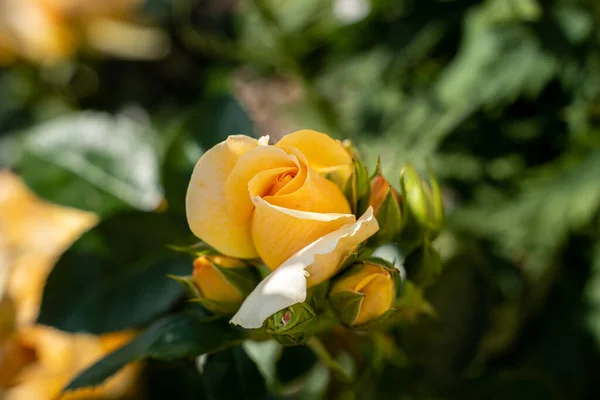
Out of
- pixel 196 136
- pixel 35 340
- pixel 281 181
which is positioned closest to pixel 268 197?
pixel 281 181

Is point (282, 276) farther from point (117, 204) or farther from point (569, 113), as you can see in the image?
point (569, 113)

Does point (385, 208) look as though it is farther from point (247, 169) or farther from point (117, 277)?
point (117, 277)

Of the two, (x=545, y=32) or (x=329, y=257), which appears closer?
(x=329, y=257)

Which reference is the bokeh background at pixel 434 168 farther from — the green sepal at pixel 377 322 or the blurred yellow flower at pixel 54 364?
the green sepal at pixel 377 322

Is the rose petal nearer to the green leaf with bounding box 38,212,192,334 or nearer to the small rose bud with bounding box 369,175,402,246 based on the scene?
the small rose bud with bounding box 369,175,402,246

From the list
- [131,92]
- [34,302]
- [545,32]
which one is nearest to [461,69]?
[545,32]

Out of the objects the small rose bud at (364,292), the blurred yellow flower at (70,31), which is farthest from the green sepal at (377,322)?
the blurred yellow flower at (70,31)

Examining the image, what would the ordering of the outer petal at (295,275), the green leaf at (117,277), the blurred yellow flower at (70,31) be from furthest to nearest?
the blurred yellow flower at (70,31), the green leaf at (117,277), the outer petal at (295,275)
